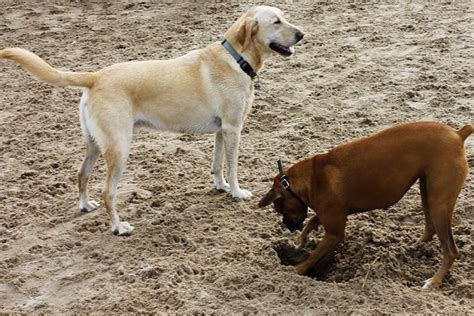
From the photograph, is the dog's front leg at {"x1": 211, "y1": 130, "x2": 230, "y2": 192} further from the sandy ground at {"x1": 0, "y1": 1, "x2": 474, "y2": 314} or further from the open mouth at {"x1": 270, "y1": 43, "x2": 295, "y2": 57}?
the open mouth at {"x1": 270, "y1": 43, "x2": 295, "y2": 57}

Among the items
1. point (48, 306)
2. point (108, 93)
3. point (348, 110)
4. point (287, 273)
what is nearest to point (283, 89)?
point (348, 110)

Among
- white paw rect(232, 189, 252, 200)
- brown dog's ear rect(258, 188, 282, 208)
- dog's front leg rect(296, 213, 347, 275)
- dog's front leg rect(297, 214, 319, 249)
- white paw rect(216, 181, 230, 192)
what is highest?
brown dog's ear rect(258, 188, 282, 208)

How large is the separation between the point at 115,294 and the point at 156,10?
691 centimetres

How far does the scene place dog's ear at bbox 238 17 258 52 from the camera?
5.00m

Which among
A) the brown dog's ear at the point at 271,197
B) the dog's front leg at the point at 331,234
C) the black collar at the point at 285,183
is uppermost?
the black collar at the point at 285,183

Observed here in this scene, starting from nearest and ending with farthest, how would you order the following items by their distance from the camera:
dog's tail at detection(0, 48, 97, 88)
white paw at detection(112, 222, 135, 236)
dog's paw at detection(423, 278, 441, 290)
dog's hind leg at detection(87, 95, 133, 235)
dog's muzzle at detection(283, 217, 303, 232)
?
1. dog's paw at detection(423, 278, 441, 290)
2. dog's muzzle at detection(283, 217, 303, 232)
3. dog's tail at detection(0, 48, 97, 88)
4. dog's hind leg at detection(87, 95, 133, 235)
5. white paw at detection(112, 222, 135, 236)

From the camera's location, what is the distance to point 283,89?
23.4 feet

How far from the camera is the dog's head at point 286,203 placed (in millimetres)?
4250

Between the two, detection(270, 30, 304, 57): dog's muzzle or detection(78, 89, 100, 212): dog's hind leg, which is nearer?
detection(78, 89, 100, 212): dog's hind leg

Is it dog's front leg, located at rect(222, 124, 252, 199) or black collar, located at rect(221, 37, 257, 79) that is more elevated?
black collar, located at rect(221, 37, 257, 79)

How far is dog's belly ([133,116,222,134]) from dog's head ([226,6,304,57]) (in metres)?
0.63

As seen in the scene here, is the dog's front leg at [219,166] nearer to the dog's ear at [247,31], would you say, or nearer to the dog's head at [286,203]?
the dog's ear at [247,31]

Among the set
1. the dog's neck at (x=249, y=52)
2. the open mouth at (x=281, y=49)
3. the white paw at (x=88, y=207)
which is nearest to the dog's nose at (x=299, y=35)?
the open mouth at (x=281, y=49)

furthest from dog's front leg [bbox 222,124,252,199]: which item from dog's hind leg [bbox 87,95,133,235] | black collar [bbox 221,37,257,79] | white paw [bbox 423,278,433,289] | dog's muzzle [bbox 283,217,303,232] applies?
white paw [bbox 423,278,433,289]
